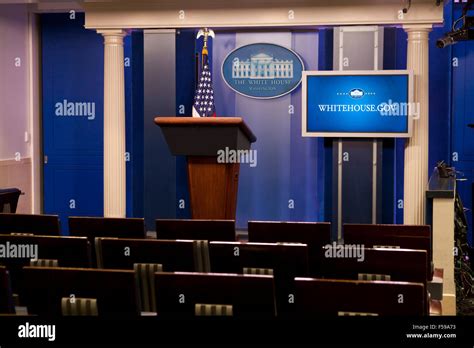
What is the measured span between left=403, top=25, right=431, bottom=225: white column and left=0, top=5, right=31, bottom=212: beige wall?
4718 millimetres

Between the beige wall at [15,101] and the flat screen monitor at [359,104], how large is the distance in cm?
374

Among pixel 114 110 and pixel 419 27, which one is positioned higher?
pixel 419 27

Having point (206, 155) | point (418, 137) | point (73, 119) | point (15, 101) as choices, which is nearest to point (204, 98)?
point (206, 155)

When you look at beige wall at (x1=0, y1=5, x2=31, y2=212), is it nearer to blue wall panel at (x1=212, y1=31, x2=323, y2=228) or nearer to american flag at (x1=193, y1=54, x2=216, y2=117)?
blue wall panel at (x1=212, y1=31, x2=323, y2=228)

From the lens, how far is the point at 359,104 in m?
7.10

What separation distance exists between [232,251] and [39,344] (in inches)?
46.0

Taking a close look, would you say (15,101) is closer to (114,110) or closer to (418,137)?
(114,110)

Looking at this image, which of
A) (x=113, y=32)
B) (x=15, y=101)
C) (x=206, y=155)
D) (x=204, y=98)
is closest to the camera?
(x=206, y=155)

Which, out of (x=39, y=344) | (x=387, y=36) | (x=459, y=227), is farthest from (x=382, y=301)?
(x=387, y=36)

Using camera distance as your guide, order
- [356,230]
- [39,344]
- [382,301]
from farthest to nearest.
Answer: [356,230] < [382,301] < [39,344]

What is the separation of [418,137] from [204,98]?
87.3 inches

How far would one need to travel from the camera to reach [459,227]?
619 cm

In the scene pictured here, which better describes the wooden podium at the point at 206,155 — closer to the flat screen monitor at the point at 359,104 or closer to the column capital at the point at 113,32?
the flat screen monitor at the point at 359,104

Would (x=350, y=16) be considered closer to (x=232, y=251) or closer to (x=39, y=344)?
(x=232, y=251)
